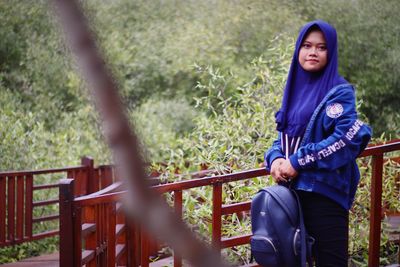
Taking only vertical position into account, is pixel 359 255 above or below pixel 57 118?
below

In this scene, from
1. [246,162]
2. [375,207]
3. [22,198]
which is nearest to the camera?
[375,207]

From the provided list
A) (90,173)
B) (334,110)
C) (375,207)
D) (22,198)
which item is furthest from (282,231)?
(90,173)

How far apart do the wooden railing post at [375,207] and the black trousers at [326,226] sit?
4.32 ft

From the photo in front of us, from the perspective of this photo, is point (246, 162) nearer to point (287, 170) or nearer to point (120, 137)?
point (287, 170)

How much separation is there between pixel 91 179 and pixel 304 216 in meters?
5.29

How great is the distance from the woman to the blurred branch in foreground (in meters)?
2.34

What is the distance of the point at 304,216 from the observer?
9.09 feet

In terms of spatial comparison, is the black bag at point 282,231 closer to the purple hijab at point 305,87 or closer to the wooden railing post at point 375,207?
the purple hijab at point 305,87

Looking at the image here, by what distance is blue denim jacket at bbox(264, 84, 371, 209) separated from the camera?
2609 millimetres

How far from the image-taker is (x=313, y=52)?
2756 mm

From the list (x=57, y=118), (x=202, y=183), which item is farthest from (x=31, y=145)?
(x=202, y=183)

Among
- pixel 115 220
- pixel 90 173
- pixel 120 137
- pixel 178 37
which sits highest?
pixel 178 37

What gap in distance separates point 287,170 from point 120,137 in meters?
2.44

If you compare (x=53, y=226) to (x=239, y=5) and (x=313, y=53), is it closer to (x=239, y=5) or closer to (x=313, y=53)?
(x=239, y=5)
